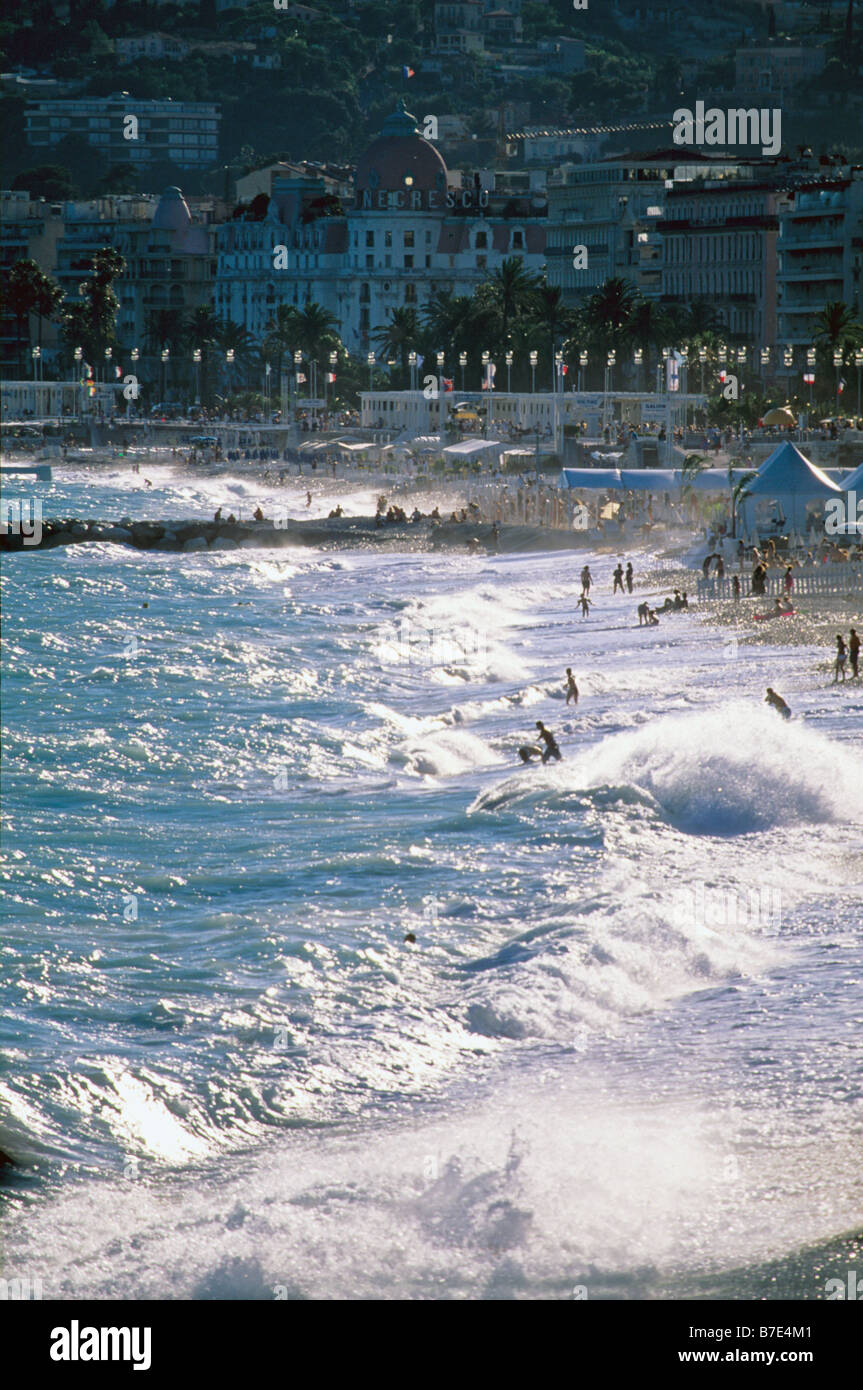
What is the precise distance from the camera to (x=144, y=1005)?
19.8 m

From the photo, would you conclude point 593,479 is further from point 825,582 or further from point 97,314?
point 97,314

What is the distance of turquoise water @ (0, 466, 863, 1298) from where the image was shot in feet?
48.0

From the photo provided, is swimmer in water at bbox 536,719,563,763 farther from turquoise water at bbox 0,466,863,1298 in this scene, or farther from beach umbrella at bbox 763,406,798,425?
Answer: beach umbrella at bbox 763,406,798,425

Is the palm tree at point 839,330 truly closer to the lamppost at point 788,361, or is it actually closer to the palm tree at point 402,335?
the lamppost at point 788,361

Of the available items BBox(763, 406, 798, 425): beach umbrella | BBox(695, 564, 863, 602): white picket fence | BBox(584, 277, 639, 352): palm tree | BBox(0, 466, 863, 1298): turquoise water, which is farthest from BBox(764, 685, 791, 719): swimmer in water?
BBox(584, 277, 639, 352): palm tree

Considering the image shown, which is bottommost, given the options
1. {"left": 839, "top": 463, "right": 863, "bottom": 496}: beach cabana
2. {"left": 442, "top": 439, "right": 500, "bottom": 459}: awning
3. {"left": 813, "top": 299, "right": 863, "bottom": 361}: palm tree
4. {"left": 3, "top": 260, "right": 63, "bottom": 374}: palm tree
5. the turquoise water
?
the turquoise water

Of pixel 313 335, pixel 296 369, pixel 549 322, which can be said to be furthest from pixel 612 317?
pixel 296 369

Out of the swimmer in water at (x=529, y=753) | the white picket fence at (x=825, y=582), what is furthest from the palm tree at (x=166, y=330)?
the swimmer in water at (x=529, y=753)

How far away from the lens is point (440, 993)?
19547 millimetres

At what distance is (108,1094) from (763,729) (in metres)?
13.6

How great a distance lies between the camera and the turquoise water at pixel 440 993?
1462 cm
